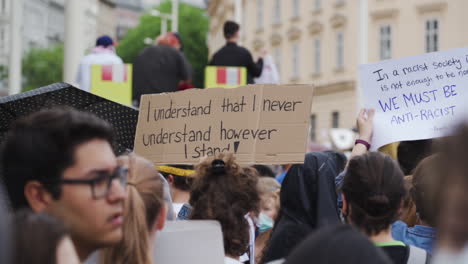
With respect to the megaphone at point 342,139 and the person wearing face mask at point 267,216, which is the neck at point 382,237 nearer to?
the person wearing face mask at point 267,216

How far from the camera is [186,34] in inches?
3268

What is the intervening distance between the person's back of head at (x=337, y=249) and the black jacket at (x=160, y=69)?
1040cm

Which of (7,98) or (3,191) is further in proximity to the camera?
(7,98)

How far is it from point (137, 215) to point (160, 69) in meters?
9.58

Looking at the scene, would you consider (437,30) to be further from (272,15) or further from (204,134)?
(204,134)

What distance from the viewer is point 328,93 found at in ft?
174

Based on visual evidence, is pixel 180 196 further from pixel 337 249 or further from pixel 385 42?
pixel 385 42

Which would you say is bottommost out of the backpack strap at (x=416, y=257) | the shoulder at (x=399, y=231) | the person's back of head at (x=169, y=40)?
the backpack strap at (x=416, y=257)

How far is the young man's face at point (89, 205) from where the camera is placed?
3143 millimetres

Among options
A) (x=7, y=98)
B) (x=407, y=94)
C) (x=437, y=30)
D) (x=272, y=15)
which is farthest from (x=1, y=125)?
(x=272, y=15)

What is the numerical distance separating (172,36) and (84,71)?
3.99ft

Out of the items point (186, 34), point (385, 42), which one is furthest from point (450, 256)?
point (186, 34)

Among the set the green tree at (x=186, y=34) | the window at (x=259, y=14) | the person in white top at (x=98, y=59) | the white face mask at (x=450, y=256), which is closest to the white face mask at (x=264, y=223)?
the white face mask at (x=450, y=256)

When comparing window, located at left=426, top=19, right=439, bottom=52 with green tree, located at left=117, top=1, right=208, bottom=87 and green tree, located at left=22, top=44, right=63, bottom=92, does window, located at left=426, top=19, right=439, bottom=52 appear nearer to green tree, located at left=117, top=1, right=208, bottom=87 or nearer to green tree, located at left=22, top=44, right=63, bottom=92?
green tree, located at left=117, top=1, right=208, bottom=87
